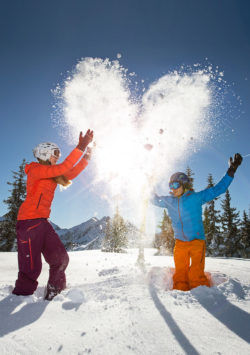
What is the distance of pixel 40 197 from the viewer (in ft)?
10.5

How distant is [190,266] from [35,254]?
2.84 m

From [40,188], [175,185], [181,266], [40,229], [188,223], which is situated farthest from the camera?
[175,185]

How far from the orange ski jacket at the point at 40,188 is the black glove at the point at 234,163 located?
3253 millimetres

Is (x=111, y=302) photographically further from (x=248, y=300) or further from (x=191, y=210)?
(x=191, y=210)

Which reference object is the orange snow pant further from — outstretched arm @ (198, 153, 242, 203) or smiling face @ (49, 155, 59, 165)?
smiling face @ (49, 155, 59, 165)

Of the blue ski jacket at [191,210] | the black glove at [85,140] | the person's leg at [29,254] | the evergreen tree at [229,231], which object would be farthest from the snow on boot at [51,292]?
the evergreen tree at [229,231]

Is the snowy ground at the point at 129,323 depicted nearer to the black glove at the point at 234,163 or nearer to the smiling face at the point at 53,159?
the smiling face at the point at 53,159

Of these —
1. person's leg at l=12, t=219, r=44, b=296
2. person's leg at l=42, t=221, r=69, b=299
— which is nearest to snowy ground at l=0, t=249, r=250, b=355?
person's leg at l=12, t=219, r=44, b=296

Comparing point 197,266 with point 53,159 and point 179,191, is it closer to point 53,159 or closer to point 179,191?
point 179,191

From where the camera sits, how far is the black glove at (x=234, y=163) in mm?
4320

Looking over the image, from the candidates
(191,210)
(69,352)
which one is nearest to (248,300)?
(191,210)

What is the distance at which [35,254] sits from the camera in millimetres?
2961

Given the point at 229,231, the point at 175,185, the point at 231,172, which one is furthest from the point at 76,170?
the point at 229,231

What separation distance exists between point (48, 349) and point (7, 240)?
27185mm
